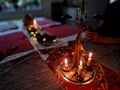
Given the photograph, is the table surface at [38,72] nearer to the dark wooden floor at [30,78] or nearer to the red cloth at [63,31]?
the dark wooden floor at [30,78]

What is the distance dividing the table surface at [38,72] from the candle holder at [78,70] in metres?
0.08

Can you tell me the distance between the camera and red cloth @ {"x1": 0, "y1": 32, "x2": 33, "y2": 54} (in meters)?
1.24

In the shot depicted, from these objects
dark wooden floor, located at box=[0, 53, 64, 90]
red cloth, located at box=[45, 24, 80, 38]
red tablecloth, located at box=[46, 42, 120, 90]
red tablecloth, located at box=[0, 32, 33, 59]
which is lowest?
red tablecloth, located at box=[46, 42, 120, 90]

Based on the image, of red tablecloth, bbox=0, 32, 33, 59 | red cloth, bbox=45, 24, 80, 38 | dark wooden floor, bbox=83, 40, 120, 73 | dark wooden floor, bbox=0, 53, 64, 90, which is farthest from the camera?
red cloth, bbox=45, 24, 80, 38

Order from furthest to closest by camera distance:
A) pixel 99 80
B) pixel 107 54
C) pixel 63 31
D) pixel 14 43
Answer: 1. pixel 63 31
2. pixel 14 43
3. pixel 107 54
4. pixel 99 80

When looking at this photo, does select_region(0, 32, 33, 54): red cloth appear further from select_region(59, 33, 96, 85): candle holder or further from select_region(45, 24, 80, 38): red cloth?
select_region(59, 33, 96, 85): candle holder

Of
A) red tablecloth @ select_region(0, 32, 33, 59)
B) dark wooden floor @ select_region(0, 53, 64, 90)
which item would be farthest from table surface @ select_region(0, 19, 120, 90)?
red tablecloth @ select_region(0, 32, 33, 59)

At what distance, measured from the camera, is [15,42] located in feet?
4.56

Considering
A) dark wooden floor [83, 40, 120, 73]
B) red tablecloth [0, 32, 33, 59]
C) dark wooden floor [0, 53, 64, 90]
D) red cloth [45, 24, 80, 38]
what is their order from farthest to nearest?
red cloth [45, 24, 80, 38], red tablecloth [0, 32, 33, 59], dark wooden floor [83, 40, 120, 73], dark wooden floor [0, 53, 64, 90]

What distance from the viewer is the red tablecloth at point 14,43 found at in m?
1.21

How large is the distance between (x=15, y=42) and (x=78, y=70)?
2.58 feet

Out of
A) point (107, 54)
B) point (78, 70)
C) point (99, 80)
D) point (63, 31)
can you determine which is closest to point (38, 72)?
point (78, 70)

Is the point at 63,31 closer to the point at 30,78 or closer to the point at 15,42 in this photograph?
the point at 15,42

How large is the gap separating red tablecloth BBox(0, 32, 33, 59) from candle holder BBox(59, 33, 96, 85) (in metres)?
0.44
